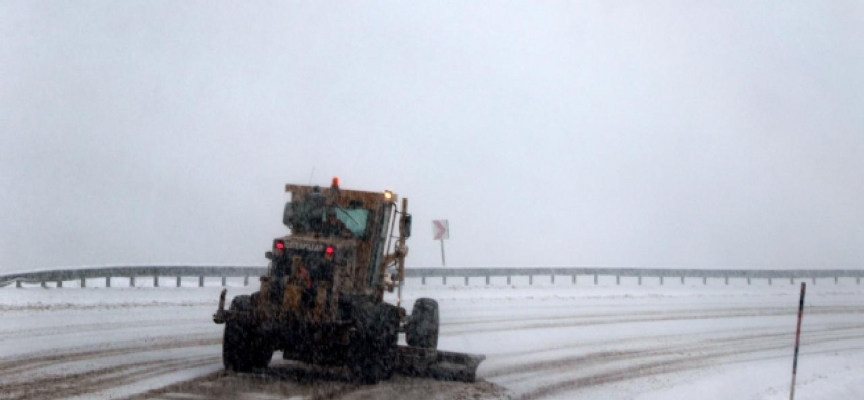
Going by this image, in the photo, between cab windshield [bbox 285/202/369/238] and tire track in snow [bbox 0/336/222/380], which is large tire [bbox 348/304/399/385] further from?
tire track in snow [bbox 0/336/222/380]

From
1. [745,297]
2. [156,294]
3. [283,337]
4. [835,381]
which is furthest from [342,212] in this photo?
[745,297]

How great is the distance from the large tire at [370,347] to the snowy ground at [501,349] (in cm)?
24

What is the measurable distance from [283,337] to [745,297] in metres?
27.1

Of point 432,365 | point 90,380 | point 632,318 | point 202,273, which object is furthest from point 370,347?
point 202,273

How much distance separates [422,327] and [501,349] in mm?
4091

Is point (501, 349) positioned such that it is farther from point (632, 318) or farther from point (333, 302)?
point (632, 318)

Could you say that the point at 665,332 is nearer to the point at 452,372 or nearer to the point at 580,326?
the point at 580,326

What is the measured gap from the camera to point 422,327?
550 inches

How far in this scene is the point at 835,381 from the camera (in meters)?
16.2

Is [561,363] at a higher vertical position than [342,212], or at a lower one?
lower

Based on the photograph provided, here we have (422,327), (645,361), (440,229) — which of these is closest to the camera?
(422,327)

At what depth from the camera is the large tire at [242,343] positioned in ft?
41.0

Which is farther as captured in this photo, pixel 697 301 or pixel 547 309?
pixel 697 301

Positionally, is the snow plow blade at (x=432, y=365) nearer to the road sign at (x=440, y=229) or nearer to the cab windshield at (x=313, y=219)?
the cab windshield at (x=313, y=219)
